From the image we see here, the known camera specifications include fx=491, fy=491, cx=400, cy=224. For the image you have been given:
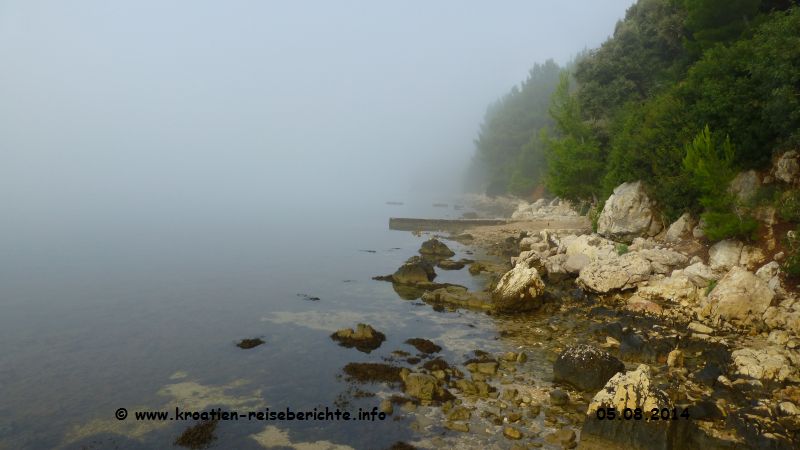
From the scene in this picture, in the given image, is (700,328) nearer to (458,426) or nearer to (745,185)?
(745,185)

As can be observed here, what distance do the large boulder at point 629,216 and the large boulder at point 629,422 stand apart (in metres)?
21.2

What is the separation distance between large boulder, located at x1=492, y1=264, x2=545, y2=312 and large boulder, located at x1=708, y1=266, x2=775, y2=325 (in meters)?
7.18

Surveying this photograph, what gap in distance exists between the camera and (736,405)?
523 inches

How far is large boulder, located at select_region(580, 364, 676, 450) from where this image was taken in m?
11.2

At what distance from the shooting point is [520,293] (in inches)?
928

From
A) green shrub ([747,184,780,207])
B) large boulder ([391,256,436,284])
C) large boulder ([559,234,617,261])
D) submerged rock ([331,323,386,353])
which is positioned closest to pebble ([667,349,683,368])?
submerged rock ([331,323,386,353])

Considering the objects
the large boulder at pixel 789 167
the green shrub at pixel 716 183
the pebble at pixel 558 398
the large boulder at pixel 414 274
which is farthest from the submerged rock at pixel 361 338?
the large boulder at pixel 789 167

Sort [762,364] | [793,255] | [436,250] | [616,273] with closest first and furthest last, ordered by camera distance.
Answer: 1. [762,364]
2. [793,255]
3. [616,273]
4. [436,250]

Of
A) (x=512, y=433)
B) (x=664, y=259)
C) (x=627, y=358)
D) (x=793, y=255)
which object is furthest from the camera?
(x=664, y=259)

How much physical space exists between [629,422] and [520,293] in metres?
12.1

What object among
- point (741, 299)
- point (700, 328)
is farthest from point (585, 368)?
point (741, 299)

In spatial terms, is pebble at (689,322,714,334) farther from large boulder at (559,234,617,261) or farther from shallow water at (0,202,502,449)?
large boulder at (559,234,617,261)

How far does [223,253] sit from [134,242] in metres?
13.0

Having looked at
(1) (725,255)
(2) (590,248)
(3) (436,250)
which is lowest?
(3) (436,250)
